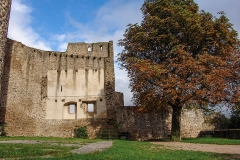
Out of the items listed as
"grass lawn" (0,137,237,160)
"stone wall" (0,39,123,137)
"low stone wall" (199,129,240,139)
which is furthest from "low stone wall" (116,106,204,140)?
"grass lawn" (0,137,237,160)

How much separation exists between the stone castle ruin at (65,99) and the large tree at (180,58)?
152 inches

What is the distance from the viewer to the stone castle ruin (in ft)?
58.5

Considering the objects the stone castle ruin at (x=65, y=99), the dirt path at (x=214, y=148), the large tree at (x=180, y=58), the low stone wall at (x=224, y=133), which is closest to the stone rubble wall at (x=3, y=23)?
the stone castle ruin at (x=65, y=99)

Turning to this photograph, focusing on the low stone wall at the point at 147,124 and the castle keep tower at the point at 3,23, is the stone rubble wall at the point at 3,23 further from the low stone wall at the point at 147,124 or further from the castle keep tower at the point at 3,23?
the low stone wall at the point at 147,124

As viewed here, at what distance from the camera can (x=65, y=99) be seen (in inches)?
796

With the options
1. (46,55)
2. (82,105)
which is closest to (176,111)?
(82,105)

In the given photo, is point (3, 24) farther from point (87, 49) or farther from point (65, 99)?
point (87, 49)

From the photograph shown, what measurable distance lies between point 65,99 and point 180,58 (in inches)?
388

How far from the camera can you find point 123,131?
19.5 meters

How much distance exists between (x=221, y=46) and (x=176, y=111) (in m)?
4.93

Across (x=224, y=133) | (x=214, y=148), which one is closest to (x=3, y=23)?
(x=214, y=148)

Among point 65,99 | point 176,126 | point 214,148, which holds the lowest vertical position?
point 214,148

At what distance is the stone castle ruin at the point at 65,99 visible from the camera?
58.5 feet

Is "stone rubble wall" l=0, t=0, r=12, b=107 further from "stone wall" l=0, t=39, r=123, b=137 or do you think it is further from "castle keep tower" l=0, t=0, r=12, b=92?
"stone wall" l=0, t=39, r=123, b=137
